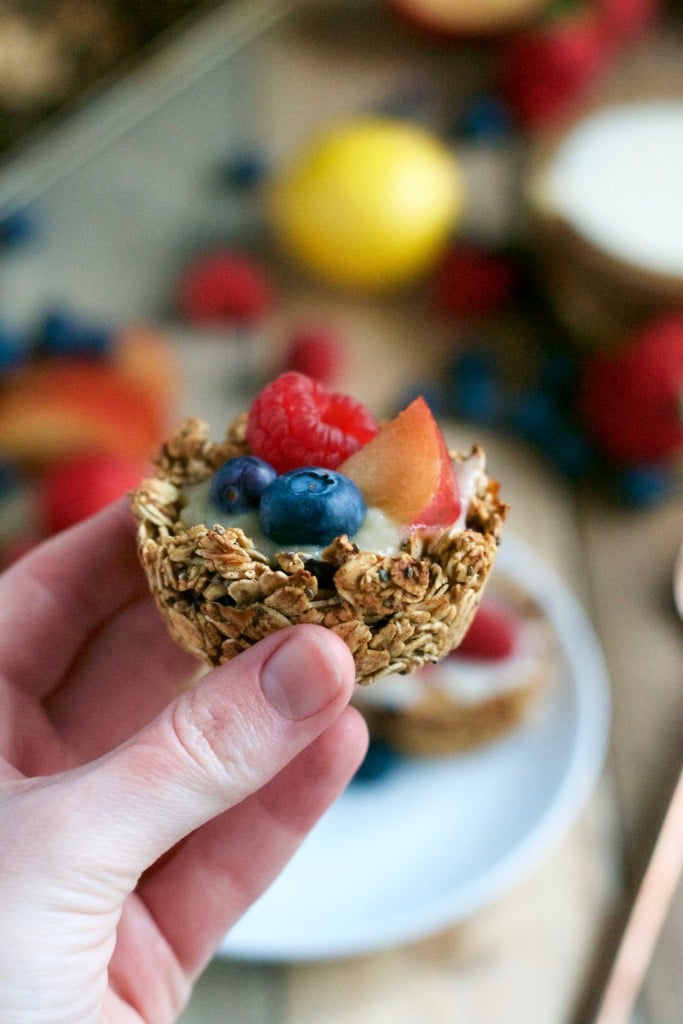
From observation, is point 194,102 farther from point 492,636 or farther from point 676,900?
point 676,900

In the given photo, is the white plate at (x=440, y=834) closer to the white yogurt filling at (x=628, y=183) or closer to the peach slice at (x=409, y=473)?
the peach slice at (x=409, y=473)

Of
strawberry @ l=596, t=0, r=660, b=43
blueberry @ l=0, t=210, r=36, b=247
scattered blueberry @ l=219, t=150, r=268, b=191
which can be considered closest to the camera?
blueberry @ l=0, t=210, r=36, b=247

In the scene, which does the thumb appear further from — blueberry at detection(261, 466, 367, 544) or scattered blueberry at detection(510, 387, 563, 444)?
scattered blueberry at detection(510, 387, 563, 444)

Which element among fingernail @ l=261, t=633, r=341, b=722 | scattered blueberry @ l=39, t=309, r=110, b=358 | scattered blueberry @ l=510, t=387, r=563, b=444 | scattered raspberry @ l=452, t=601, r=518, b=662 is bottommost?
scattered blueberry @ l=510, t=387, r=563, b=444

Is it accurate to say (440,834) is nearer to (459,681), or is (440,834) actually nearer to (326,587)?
(459,681)

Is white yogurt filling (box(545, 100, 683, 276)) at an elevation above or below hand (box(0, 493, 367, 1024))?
below

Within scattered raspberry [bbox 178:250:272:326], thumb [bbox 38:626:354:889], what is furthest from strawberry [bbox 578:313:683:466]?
thumb [bbox 38:626:354:889]

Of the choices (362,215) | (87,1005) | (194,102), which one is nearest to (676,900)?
(87,1005)
